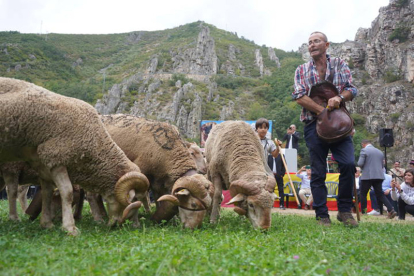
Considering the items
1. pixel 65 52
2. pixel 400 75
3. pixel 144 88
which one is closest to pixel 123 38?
pixel 65 52

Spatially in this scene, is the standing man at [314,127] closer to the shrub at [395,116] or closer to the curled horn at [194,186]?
the curled horn at [194,186]

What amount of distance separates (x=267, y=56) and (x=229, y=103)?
71.1 metres

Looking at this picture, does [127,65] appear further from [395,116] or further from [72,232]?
[72,232]

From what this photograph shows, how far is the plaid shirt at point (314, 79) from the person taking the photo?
6.33 m

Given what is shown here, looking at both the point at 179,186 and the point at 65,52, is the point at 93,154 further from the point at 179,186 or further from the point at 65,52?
the point at 65,52

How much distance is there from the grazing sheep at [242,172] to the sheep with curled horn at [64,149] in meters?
1.65

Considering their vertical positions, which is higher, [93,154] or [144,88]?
[144,88]

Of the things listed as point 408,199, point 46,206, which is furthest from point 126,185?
point 408,199

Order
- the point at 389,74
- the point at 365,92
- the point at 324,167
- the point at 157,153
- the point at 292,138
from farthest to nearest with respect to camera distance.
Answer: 1. the point at 365,92
2. the point at 389,74
3. the point at 292,138
4. the point at 157,153
5. the point at 324,167

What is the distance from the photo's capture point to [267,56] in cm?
14862

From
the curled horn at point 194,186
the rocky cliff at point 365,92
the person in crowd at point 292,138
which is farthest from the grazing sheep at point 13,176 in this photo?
the rocky cliff at point 365,92

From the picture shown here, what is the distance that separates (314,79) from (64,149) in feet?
14.2

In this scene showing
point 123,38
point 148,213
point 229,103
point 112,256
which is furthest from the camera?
point 123,38

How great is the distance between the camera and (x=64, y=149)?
5273 millimetres
